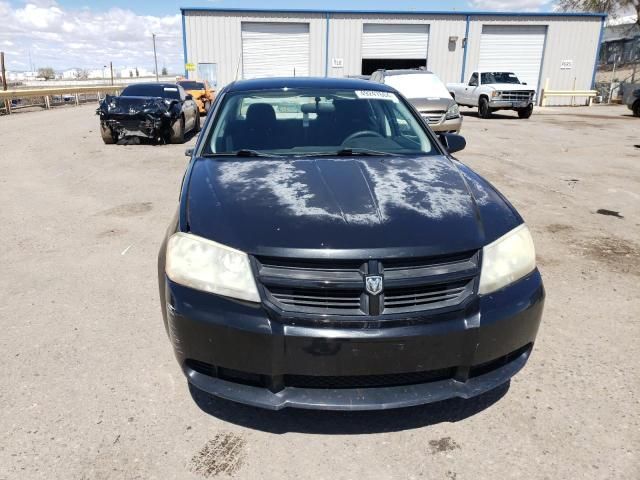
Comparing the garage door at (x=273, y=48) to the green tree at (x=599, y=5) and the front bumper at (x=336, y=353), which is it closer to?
the front bumper at (x=336, y=353)

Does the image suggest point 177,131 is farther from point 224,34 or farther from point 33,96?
point 33,96

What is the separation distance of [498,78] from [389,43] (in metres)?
8.86

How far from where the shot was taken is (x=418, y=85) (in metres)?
13.5

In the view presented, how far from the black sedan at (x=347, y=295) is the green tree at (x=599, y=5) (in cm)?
4751

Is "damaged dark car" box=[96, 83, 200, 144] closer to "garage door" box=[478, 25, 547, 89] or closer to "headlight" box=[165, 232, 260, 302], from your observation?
"headlight" box=[165, 232, 260, 302]

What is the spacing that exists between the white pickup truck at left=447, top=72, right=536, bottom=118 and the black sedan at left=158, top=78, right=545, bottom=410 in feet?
63.0

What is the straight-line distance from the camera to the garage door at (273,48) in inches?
1104

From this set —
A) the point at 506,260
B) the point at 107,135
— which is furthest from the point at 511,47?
the point at 506,260

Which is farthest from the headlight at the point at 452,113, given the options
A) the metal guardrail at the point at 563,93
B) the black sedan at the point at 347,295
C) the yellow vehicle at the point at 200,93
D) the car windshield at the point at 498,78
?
the metal guardrail at the point at 563,93

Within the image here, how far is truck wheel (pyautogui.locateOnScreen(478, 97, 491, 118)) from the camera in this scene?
21.6 m

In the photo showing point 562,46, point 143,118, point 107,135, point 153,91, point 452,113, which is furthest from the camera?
point 562,46

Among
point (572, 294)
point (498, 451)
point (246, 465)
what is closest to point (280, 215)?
point (246, 465)

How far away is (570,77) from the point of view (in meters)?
30.4

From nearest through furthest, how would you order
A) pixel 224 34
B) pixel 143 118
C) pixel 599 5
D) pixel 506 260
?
pixel 506 260
pixel 143 118
pixel 224 34
pixel 599 5
